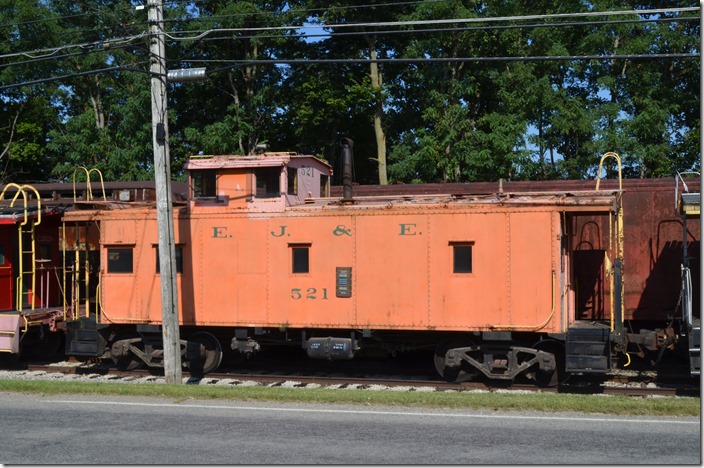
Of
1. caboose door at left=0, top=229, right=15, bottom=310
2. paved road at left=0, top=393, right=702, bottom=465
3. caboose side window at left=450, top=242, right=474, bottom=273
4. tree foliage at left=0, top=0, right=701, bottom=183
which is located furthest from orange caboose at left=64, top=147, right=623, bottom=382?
tree foliage at left=0, top=0, right=701, bottom=183

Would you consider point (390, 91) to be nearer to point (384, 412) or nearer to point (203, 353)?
point (203, 353)

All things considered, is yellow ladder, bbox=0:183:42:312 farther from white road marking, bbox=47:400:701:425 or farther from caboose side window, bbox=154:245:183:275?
white road marking, bbox=47:400:701:425

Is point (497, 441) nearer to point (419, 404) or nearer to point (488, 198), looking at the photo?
point (419, 404)

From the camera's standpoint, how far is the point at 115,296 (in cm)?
1744

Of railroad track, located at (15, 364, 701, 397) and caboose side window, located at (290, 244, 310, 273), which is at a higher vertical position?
caboose side window, located at (290, 244, 310, 273)

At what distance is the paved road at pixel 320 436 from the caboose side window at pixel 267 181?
545cm

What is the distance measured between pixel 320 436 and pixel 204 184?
8.32 metres

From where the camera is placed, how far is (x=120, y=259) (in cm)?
1753

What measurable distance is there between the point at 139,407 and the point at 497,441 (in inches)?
216

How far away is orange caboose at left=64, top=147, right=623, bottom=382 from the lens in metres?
14.9

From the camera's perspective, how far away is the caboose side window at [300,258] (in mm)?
16203

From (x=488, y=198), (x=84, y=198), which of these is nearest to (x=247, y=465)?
(x=488, y=198)

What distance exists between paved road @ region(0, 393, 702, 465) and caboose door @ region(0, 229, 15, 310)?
6.73 meters

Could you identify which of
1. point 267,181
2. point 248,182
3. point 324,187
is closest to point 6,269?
point 248,182
